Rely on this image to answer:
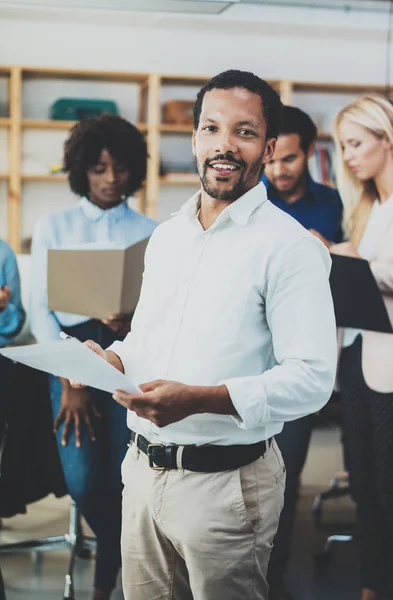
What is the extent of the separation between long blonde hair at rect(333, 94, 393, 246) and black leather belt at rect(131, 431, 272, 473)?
4.01ft

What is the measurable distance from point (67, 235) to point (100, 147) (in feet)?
1.02

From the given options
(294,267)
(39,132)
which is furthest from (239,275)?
(39,132)

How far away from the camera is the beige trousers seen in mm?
1432

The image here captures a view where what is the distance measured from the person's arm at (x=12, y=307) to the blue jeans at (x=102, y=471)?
0.73ft

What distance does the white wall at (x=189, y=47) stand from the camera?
19.5 ft

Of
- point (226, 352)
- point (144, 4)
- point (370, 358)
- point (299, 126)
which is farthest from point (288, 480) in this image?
point (144, 4)

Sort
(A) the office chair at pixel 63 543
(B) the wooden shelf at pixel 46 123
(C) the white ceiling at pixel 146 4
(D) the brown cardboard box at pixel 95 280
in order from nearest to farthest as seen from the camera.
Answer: (D) the brown cardboard box at pixel 95 280
(C) the white ceiling at pixel 146 4
(A) the office chair at pixel 63 543
(B) the wooden shelf at pixel 46 123

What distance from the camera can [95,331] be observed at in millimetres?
2400

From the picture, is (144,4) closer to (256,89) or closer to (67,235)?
(67,235)

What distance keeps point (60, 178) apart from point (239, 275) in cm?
453

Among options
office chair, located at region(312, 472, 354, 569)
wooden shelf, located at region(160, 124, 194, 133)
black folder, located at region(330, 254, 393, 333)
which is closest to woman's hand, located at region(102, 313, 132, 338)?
black folder, located at region(330, 254, 393, 333)

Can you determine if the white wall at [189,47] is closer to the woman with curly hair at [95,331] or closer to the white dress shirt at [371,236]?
the woman with curly hair at [95,331]

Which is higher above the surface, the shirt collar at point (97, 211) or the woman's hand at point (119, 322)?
the shirt collar at point (97, 211)

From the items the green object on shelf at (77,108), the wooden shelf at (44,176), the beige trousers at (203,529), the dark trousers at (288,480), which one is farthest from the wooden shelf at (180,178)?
the beige trousers at (203,529)
